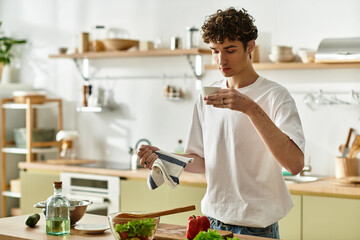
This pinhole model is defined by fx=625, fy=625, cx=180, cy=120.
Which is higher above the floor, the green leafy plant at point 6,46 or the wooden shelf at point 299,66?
the green leafy plant at point 6,46

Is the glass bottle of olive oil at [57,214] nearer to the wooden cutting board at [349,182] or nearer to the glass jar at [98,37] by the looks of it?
the wooden cutting board at [349,182]

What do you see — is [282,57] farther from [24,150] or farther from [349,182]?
[24,150]

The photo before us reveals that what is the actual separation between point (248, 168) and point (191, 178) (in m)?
1.99

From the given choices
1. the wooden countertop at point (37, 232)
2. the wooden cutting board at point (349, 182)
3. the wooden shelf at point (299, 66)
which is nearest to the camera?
the wooden countertop at point (37, 232)

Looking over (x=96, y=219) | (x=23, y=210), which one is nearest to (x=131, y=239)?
(x=96, y=219)

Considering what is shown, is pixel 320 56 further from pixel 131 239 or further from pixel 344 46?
pixel 131 239

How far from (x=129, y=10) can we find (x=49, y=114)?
1.40 meters

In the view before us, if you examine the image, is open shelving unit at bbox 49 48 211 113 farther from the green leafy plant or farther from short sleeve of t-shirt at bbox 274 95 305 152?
short sleeve of t-shirt at bbox 274 95 305 152

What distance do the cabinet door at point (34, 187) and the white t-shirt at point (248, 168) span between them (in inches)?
118

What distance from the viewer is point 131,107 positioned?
18.2ft

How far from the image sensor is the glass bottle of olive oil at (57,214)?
8.13ft

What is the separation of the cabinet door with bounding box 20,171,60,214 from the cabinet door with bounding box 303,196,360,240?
2238 millimetres

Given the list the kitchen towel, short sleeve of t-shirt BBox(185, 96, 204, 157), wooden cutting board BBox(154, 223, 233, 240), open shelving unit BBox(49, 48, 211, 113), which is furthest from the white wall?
the kitchen towel

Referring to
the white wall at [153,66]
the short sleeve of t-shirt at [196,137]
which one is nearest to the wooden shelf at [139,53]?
the white wall at [153,66]
